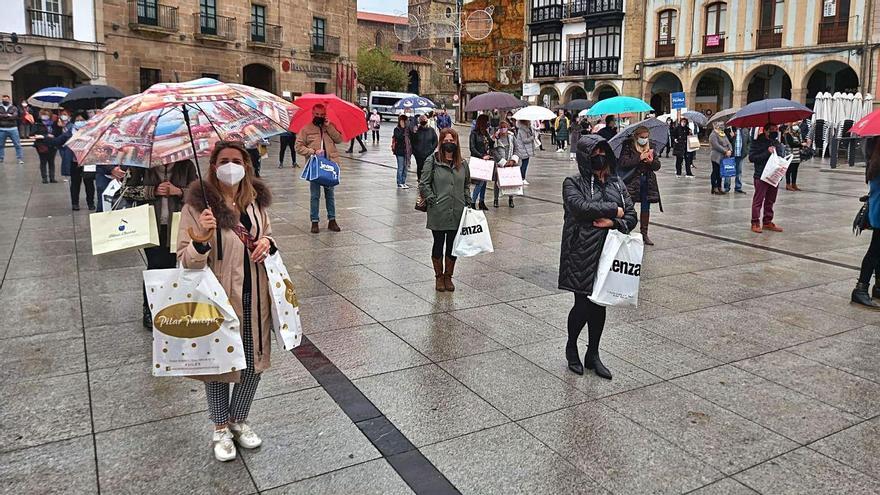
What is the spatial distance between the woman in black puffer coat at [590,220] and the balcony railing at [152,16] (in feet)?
100

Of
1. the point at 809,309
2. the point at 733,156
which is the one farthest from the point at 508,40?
the point at 809,309

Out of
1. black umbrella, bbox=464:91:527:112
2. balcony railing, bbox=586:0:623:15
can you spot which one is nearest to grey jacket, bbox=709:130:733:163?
black umbrella, bbox=464:91:527:112

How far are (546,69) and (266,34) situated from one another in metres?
18.9

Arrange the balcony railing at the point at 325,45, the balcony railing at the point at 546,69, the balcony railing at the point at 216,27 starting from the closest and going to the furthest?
the balcony railing at the point at 216,27 < the balcony railing at the point at 325,45 < the balcony railing at the point at 546,69

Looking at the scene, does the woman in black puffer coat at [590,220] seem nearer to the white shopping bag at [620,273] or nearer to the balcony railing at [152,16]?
the white shopping bag at [620,273]

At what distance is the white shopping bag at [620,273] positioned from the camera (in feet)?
14.6

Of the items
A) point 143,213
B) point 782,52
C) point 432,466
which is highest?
point 782,52

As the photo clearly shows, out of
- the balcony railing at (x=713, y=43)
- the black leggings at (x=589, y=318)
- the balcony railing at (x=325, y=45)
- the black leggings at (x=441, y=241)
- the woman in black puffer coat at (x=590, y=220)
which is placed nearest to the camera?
the woman in black puffer coat at (x=590, y=220)

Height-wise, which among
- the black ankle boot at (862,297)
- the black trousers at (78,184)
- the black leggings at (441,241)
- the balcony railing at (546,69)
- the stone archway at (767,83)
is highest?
the balcony railing at (546,69)

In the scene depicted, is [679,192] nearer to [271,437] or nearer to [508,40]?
[271,437]

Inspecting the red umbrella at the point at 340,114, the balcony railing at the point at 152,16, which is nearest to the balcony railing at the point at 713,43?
the balcony railing at the point at 152,16

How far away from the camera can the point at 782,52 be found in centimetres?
3309

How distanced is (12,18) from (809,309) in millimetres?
29466

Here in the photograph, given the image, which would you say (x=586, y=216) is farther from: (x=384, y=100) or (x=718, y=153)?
(x=384, y=100)
